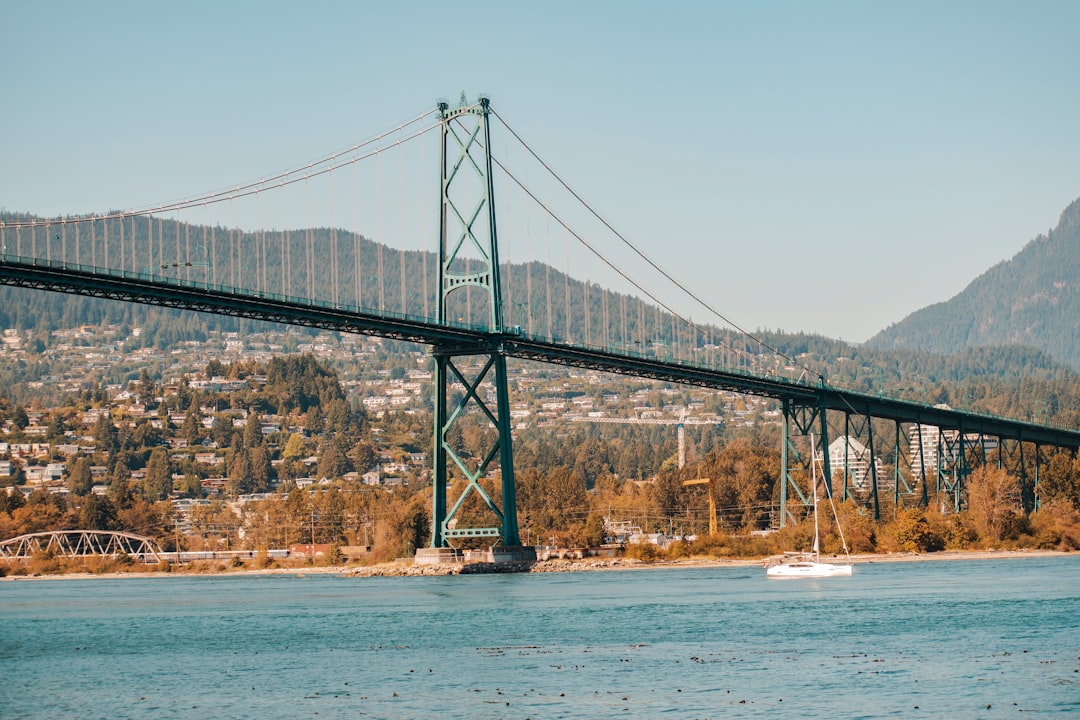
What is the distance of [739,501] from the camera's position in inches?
4828

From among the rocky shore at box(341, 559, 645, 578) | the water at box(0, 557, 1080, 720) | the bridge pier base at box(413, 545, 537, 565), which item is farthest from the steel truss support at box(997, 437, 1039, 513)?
the water at box(0, 557, 1080, 720)

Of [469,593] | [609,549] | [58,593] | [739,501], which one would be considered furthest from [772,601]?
[739,501]

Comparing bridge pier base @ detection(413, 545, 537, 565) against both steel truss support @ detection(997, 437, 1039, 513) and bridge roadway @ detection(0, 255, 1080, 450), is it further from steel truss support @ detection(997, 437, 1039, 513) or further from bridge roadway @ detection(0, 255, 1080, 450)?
steel truss support @ detection(997, 437, 1039, 513)

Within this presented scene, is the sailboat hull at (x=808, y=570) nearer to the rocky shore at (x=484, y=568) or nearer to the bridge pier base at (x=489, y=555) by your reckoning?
the bridge pier base at (x=489, y=555)

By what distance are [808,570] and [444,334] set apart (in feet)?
67.9

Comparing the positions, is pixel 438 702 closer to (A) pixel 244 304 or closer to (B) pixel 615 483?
(A) pixel 244 304

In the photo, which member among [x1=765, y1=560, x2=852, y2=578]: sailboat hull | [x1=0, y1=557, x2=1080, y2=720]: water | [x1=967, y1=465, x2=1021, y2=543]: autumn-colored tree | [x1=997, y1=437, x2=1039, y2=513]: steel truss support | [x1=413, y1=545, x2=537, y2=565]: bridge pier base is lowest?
[x1=0, y1=557, x2=1080, y2=720]: water

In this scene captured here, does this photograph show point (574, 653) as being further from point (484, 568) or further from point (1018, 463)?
point (1018, 463)

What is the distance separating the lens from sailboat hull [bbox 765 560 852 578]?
69.7 metres

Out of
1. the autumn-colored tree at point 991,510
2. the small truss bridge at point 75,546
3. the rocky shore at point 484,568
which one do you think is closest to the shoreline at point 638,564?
the rocky shore at point 484,568

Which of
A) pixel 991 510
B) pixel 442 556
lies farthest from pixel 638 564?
pixel 991 510

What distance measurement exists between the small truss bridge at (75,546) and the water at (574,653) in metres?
64.1

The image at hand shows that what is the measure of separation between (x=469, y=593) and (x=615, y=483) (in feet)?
322

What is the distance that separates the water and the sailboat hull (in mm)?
4738
